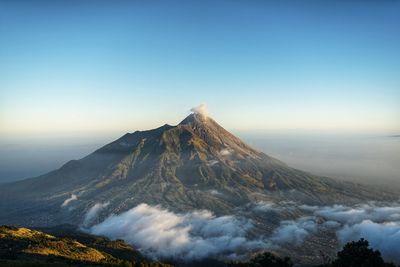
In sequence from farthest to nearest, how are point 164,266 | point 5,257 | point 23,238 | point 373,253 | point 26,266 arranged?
point 23,238
point 164,266
point 5,257
point 373,253
point 26,266

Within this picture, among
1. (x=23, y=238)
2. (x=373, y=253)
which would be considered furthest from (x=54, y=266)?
(x=373, y=253)

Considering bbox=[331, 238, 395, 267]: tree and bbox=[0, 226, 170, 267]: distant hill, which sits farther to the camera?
bbox=[0, 226, 170, 267]: distant hill

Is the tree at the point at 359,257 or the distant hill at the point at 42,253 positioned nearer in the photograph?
the tree at the point at 359,257

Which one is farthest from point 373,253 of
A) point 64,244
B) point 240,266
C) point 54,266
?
point 64,244

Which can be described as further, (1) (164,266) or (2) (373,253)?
(1) (164,266)

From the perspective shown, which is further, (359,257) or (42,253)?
(42,253)

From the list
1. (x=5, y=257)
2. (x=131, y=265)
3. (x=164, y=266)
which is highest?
(x=5, y=257)

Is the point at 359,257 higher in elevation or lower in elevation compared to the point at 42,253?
lower

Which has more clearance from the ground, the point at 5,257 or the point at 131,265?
the point at 5,257

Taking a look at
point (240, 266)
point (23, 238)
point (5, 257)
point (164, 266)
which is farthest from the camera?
point (23, 238)

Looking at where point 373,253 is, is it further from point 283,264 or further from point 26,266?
point 26,266
